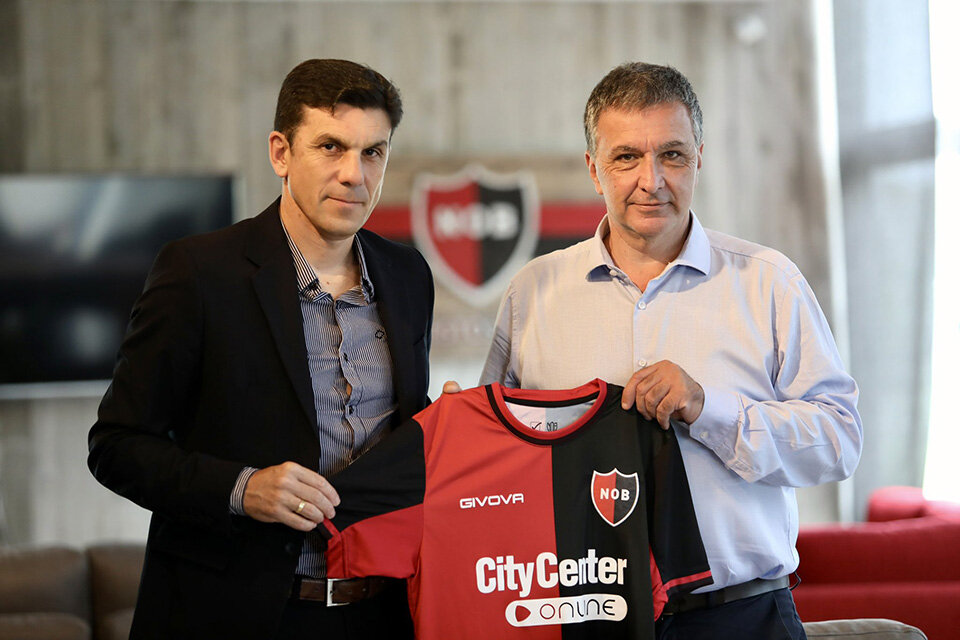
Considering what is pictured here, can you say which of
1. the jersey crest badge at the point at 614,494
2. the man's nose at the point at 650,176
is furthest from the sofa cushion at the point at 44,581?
the man's nose at the point at 650,176

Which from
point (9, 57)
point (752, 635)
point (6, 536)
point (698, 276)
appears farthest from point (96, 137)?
point (752, 635)

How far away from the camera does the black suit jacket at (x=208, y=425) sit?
1438 mm

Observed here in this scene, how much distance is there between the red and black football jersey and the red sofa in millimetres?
1110

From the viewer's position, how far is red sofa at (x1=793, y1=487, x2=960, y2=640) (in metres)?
2.35

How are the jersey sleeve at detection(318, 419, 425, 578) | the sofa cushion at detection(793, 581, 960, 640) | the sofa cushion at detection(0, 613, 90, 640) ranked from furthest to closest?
1. the sofa cushion at detection(0, 613, 90, 640)
2. the sofa cushion at detection(793, 581, 960, 640)
3. the jersey sleeve at detection(318, 419, 425, 578)

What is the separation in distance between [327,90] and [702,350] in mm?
816

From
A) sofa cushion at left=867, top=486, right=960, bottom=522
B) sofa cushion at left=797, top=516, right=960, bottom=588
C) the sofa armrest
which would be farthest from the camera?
the sofa armrest

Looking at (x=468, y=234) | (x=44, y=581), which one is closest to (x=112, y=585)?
(x=44, y=581)

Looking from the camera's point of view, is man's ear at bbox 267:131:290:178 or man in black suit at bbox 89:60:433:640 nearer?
man in black suit at bbox 89:60:433:640

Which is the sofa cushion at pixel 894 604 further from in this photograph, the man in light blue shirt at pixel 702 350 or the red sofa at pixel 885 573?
the man in light blue shirt at pixel 702 350

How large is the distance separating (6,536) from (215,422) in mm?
3326

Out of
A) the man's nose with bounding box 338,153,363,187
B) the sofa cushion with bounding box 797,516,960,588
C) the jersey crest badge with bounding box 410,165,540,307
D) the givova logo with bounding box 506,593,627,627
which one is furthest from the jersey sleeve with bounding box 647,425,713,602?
the jersey crest badge with bounding box 410,165,540,307

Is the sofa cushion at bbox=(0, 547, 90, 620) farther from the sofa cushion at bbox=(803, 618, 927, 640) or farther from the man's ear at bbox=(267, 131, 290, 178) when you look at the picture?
the sofa cushion at bbox=(803, 618, 927, 640)

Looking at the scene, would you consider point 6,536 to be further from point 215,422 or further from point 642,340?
point 642,340
